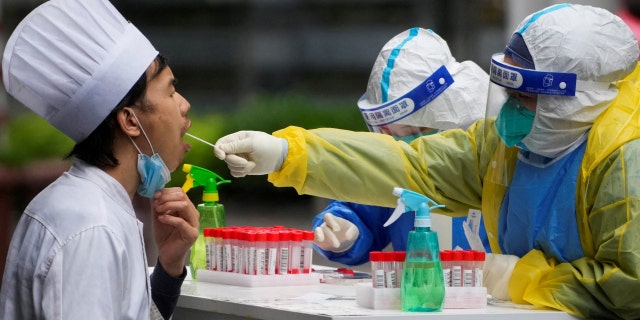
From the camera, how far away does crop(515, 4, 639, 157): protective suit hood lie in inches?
138

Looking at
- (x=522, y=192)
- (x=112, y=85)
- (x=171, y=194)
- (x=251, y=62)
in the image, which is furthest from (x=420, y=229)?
(x=251, y=62)

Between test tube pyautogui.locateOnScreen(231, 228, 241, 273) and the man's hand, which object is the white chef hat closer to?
the man's hand

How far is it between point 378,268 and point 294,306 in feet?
0.93

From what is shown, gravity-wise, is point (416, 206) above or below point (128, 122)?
below

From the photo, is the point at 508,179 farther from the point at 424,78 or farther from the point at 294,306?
the point at 424,78

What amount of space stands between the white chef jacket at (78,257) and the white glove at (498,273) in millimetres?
1204

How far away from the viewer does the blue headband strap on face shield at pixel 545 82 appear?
3500mm

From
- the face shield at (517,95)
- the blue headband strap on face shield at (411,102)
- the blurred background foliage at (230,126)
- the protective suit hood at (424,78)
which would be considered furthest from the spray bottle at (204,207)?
the blurred background foliage at (230,126)

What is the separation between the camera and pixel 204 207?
440cm

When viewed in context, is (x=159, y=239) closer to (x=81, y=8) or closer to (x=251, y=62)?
(x=81, y=8)

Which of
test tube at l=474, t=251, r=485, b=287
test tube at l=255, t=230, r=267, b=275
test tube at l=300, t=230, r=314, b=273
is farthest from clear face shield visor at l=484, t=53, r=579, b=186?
test tube at l=255, t=230, r=267, b=275

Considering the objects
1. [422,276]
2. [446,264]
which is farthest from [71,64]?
[446,264]

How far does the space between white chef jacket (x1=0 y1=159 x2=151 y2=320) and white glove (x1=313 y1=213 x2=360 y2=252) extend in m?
1.60

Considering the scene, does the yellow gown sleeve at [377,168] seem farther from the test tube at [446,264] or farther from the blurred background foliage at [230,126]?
the blurred background foliage at [230,126]
